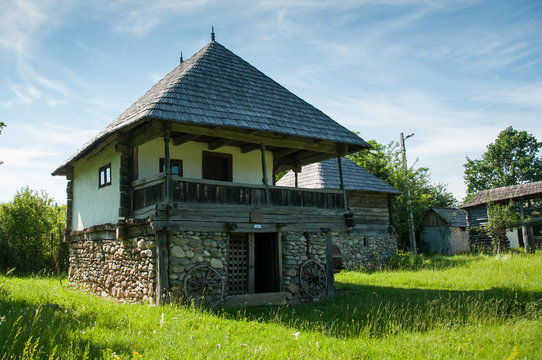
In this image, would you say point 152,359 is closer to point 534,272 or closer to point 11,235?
point 534,272

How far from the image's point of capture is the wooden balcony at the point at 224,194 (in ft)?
32.8

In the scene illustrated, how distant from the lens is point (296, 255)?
1188 centimetres

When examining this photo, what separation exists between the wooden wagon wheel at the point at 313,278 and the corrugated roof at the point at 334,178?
7.52 m

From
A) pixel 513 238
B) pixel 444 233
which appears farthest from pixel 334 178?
pixel 513 238

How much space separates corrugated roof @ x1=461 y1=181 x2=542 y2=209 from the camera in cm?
2453

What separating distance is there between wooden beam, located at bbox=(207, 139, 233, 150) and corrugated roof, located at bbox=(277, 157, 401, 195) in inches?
329

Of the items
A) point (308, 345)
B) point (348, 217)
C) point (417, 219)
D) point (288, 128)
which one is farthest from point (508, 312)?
point (417, 219)

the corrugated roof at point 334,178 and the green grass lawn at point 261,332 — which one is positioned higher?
the corrugated roof at point 334,178

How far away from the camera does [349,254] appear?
19.6 m

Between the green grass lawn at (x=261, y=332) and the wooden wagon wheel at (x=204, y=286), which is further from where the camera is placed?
the wooden wagon wheel at (x=204, y=286)

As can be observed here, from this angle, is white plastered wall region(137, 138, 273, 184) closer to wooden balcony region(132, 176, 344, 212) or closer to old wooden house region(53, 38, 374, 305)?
old wooden house region(53, 38, 374, 305)

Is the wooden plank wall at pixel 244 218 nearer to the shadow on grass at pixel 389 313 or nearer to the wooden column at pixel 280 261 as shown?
the wooden column at pixel 280 261

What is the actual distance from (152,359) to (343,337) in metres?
3.23

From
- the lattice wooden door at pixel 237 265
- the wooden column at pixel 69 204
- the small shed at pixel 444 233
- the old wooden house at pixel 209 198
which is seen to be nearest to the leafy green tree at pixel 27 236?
the wooden column at pixel 69 204
